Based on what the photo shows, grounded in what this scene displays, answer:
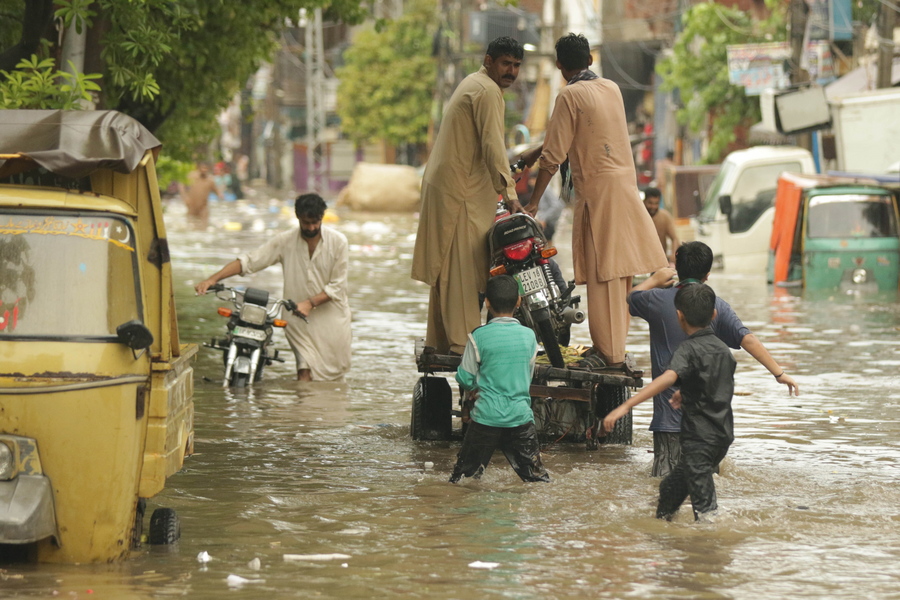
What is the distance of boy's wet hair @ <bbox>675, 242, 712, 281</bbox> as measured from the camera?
7.69 meters

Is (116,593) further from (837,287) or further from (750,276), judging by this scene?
(750,276)

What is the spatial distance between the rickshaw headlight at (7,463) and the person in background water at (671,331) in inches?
134

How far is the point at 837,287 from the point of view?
21.3 meters

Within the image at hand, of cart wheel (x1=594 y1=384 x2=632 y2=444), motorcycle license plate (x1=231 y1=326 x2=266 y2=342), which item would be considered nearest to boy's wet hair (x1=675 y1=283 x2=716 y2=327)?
cart wheel (x1=594 y1=384 x2=632 y2=444)

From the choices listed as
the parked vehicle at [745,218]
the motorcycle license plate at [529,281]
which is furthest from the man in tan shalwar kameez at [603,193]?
the parked vehicle at [745,218]

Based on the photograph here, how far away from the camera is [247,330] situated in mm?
11898

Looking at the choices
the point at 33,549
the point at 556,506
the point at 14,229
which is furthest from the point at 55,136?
the point at 556,506

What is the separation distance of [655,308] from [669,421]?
0.63m

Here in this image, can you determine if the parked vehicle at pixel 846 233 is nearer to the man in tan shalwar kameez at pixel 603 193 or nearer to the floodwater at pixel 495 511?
the floodwater at pixel 495 511

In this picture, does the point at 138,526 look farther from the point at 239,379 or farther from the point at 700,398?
the point at 239,379

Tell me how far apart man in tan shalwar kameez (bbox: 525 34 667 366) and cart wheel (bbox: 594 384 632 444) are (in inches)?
17.5

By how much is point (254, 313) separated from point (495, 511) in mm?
4709

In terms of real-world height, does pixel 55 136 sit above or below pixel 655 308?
above

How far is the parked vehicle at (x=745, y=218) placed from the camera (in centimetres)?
2478
